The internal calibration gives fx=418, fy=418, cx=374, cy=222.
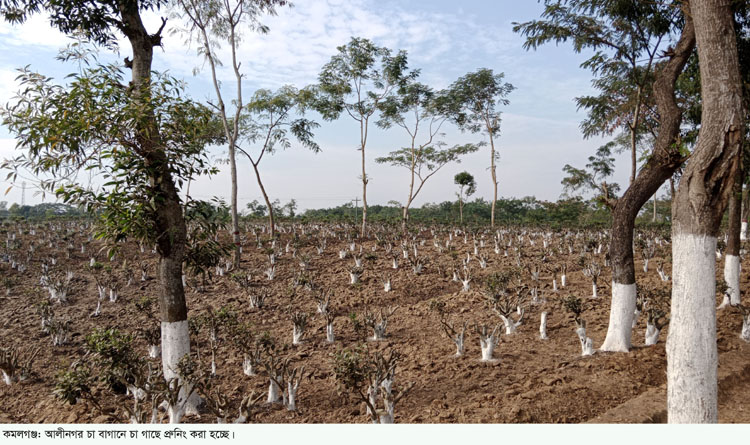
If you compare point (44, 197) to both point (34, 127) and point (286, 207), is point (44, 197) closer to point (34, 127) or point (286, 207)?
point (34, 127)

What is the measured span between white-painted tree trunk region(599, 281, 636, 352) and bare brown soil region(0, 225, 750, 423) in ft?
0.75

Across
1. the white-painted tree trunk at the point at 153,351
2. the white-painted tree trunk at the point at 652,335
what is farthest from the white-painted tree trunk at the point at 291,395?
the white-painted tree trunk at the point at 652,335

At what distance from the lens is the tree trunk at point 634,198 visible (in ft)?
21.1

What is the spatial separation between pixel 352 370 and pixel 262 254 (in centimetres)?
1345

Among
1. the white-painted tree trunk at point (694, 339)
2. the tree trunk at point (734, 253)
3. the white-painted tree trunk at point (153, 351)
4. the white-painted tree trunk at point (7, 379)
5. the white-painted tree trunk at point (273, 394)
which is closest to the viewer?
the white-painted tree trunk at point (694, 339)

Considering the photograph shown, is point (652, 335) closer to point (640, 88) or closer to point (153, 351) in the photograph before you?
point (640, 88)

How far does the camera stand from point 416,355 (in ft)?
24.9

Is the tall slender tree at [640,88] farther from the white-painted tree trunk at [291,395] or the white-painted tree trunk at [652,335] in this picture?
Result: the white-painted tree trunk at [291,395]

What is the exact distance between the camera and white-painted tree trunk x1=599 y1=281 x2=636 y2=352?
6652 mm

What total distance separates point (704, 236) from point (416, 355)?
4849mm

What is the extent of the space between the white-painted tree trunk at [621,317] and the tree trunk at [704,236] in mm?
2574

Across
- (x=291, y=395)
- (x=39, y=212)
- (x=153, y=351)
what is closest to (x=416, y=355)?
(x=291, y=395)

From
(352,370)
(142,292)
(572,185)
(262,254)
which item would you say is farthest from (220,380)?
(572,185)

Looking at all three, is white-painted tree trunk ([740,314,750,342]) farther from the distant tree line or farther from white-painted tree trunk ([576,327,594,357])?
the distant tree line
